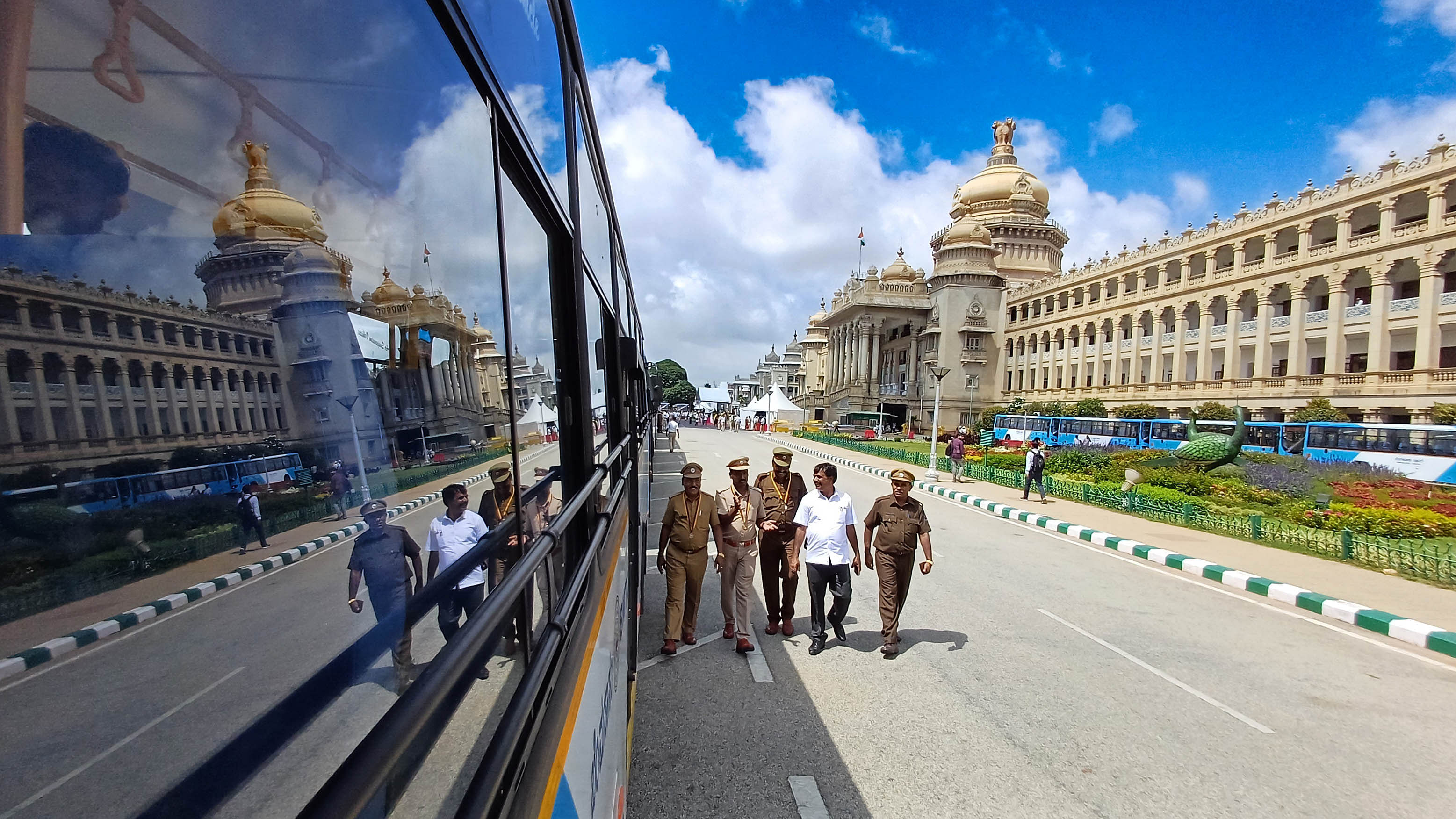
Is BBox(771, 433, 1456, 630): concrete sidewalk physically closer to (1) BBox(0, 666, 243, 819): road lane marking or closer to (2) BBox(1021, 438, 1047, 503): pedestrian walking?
(2) BBox(1021, 438, 1047, 503): pedestrian walking

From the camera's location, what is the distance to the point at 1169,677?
5203 mm

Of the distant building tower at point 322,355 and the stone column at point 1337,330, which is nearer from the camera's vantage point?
the distant building tower at point 322,355

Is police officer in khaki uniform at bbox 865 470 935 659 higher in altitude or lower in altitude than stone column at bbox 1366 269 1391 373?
lower

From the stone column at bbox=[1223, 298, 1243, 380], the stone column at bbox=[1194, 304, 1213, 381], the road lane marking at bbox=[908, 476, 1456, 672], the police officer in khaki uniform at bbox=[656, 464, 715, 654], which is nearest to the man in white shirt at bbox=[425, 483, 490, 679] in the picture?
the police officer in khaki uniform at bbox=[656, 464, 715, 654]

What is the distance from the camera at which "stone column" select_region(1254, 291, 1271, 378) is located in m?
33.0

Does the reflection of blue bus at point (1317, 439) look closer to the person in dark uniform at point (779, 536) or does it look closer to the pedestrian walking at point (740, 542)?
the person in dark uniform at point (779, 536)

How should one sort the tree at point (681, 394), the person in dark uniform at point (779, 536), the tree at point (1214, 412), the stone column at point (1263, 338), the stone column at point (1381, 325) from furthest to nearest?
1. the tree at point (681, 394)
2. the stone column at point (1263, 338)
3. the tree at point (1214, 412)
4. the stone column at point (1381, 325)
5. the person in dark uniform at point (779, 536)

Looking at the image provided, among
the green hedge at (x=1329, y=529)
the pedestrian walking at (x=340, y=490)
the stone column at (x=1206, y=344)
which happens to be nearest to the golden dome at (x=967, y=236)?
the stone column at (x=1206, y=344)

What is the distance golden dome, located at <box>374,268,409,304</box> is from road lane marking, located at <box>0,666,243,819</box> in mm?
567

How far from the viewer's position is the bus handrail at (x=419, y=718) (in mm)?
643

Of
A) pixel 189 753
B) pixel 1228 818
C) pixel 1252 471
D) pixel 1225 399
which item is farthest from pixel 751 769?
pixel 1225 399

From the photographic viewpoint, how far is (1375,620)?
21.3 feet

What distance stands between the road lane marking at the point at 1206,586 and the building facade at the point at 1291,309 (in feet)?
76.7

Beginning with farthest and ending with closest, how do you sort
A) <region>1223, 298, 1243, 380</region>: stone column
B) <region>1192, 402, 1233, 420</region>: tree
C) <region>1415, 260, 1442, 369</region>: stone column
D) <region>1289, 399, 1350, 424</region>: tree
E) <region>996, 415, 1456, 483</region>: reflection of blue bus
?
<region>1223, 298, 1243, 380</region>: stone column, <region>1192, 402, 1233, 420</region>: tree, <region>1415, 260, 1442, 369</region>: stone column, <region>1289, 399, 1350, 424</region>: tree, <region>996, 415, 1456, 483</region>: reflection of blue bus
